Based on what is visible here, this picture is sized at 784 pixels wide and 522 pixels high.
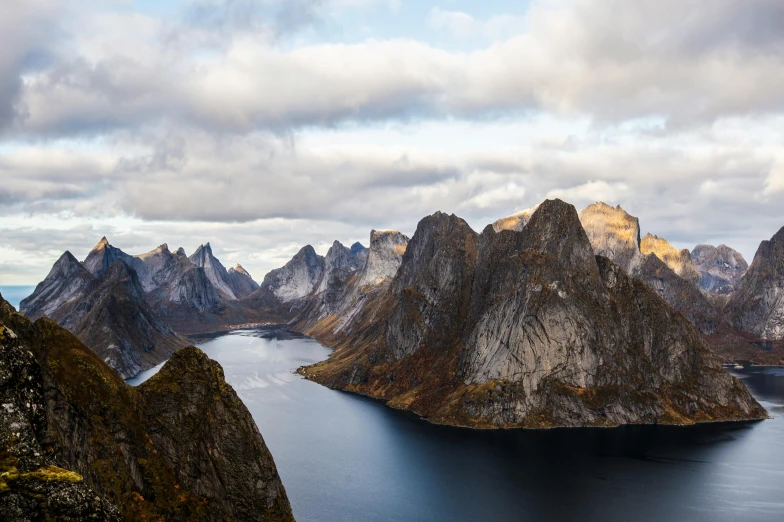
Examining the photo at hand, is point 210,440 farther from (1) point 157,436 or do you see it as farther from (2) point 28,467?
(2) point 28,467

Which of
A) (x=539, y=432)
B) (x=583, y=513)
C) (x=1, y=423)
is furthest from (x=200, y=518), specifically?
(x=539, y=432)

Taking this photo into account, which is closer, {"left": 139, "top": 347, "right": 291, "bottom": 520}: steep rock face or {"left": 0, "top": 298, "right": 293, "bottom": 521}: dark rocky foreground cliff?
{"left": 0, "top": 298, "right": 293, "bottom": 521}: dark rocky foreground cliff

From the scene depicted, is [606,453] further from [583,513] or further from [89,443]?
[89,443]

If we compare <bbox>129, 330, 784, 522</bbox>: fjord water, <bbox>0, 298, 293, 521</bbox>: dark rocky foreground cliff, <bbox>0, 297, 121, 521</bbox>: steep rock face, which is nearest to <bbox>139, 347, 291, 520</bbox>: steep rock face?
<bbox>0, 298, 293, 521</bbox>: dark rocky foreground cliff

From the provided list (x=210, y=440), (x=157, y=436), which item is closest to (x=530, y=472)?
(x=210, y=440)

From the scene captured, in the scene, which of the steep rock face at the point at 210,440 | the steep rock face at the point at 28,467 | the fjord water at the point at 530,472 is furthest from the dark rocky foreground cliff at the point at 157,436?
the fjord water at the point at 530,472

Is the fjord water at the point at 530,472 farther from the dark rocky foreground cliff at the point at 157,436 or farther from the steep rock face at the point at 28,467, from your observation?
the steep rock face at the point at 28,467

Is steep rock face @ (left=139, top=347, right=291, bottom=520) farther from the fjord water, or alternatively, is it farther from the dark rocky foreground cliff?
the fjord water
